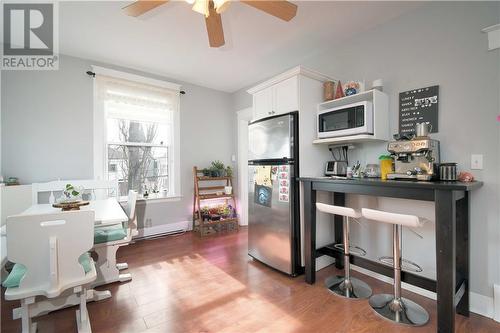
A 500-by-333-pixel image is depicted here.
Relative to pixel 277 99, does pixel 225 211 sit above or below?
below

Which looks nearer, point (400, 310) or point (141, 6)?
point (141, 6)

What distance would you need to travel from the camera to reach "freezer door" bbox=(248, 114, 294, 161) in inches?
92.6

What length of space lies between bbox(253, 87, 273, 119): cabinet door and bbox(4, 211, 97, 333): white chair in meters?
2.01

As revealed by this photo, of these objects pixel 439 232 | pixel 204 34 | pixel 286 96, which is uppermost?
pixel 204 34

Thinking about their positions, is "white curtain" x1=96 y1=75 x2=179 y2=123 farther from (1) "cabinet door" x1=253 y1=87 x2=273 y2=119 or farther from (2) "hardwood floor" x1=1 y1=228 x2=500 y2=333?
(2) "hardwood floor" x1=1 y1=228 x2=500 y2=333

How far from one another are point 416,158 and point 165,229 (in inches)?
140

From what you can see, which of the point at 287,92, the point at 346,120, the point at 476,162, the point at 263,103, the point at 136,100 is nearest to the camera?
the point at 476,162

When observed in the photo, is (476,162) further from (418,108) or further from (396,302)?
(396,302)

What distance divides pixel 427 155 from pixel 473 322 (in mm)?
1258

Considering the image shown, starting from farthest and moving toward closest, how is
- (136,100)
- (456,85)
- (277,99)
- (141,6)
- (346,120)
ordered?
(136,100) → (277,99) → (346,120) → (456,85) → (141,6)

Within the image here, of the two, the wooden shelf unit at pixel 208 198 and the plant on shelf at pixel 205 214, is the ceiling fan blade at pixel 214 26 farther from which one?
the plant on shelf at pixel 205 214

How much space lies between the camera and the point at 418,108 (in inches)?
82.5

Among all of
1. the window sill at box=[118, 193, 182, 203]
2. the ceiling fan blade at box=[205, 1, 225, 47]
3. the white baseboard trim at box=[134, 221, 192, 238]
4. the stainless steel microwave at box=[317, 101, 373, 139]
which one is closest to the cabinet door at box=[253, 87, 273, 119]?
the stainless steel microwave at box=[317, 101, 373, 139]

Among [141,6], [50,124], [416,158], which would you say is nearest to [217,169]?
[50,124]
